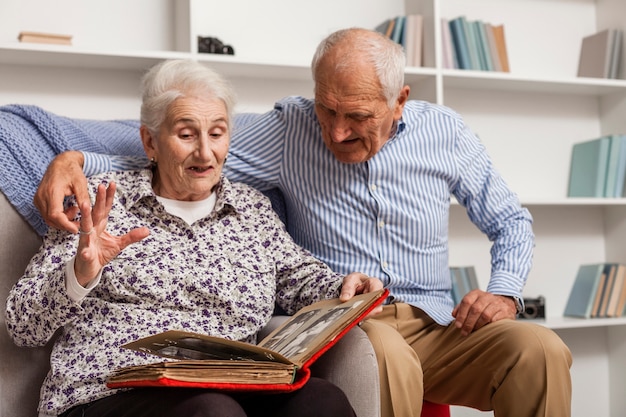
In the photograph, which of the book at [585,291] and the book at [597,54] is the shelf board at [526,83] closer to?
the book at [597,54]

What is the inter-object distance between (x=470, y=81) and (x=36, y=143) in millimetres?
1800

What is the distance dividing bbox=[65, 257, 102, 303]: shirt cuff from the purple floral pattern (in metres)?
0.01

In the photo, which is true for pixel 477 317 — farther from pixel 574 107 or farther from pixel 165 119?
pixel 574 107

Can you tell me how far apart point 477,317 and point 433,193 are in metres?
0.38

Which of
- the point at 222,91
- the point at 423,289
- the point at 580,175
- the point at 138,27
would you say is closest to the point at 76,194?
the point at 222,91

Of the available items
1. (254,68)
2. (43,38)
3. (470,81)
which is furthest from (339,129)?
(470,81)

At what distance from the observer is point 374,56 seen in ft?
6.51

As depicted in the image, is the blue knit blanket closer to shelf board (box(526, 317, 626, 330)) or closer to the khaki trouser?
the khaki trouser

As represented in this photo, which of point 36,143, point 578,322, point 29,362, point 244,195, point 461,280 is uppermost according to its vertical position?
point 36,143

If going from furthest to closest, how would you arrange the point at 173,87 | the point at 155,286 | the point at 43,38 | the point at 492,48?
the point at 492,48
the point at 43,38
the point at 173,87
the point at 155,286

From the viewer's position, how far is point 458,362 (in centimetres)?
193

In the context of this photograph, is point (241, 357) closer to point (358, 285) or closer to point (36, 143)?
point (358, 285)

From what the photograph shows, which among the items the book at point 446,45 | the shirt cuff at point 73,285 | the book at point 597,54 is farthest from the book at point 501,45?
the shirt cuff at point 73,285

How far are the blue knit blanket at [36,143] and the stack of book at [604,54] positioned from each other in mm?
2111
